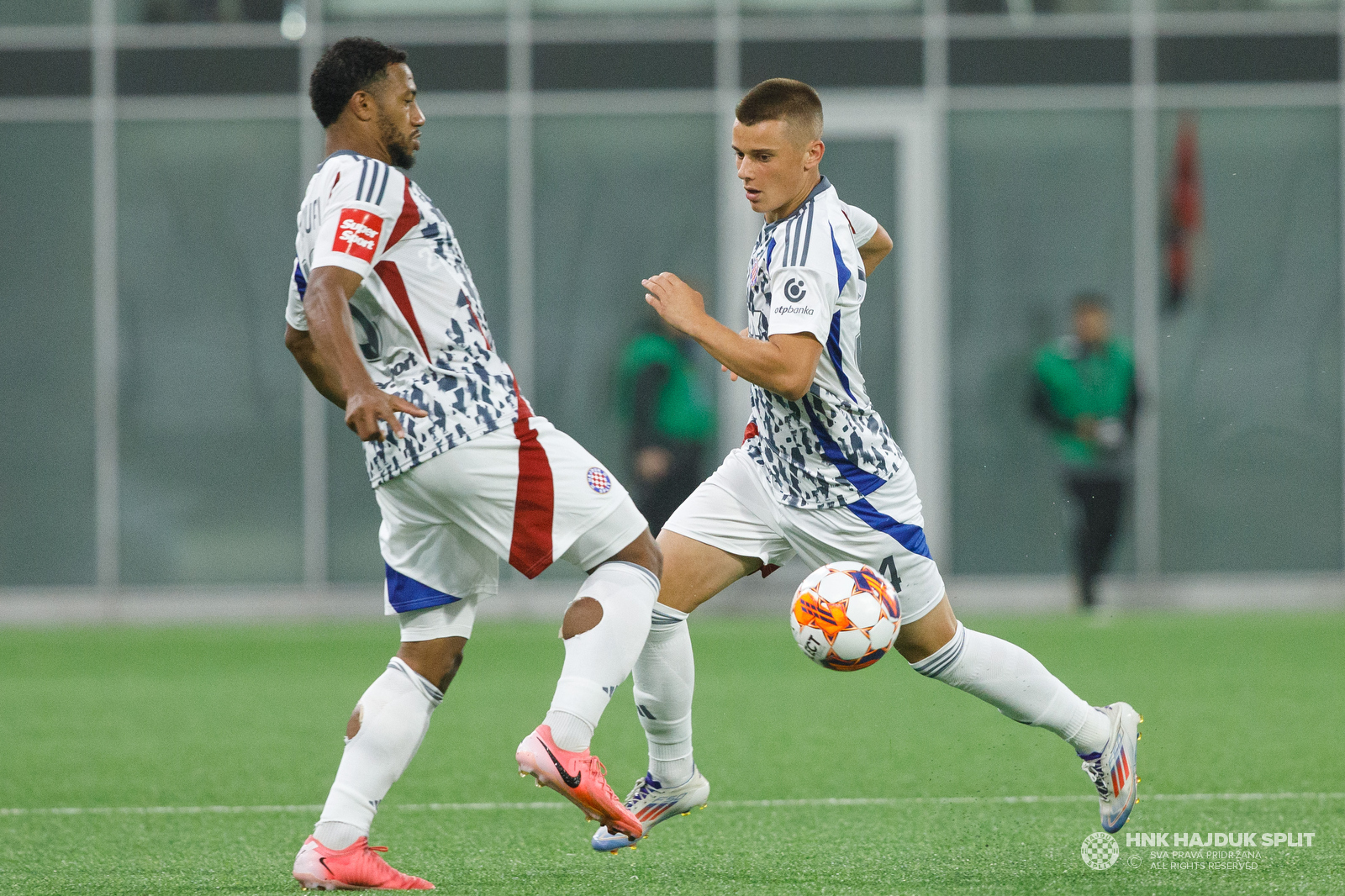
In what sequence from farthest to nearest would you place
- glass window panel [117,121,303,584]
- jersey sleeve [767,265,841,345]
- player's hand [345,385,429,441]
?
1. glass window panel [117,121,303,584]
2. jersey sleeve [767,265,841,345]
3. player's hand [345,385,429,441]

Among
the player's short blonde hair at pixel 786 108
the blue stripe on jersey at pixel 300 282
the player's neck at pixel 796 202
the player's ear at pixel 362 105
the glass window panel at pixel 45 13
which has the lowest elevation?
the blue stripe on jersey at pixel 300 282

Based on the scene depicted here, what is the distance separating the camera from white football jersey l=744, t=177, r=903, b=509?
5.06 meters

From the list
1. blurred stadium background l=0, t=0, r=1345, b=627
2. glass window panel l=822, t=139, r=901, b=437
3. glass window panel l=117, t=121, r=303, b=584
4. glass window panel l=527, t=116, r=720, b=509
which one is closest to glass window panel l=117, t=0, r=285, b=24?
blurred stadium background l=0, t=0, r=1345, b=627

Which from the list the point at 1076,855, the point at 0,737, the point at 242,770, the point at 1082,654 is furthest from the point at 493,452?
the point at 1082,654

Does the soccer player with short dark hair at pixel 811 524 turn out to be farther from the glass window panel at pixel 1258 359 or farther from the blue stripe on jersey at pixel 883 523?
the glass window panel at pixel 1258 359

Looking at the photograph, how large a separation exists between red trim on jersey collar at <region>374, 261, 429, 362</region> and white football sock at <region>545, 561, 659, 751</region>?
0.77m

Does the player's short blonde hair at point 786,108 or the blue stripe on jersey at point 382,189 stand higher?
the player's short blonde hair at point 786,108

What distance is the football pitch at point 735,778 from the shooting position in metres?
5.03

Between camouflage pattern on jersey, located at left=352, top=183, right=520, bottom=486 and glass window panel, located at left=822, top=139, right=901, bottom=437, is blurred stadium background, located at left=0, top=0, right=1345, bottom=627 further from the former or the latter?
camouflage pattern on jersey, located at left=352, top=183, right=520, bottom=486

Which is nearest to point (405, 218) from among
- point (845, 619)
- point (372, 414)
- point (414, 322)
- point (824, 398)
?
point (414, 322)

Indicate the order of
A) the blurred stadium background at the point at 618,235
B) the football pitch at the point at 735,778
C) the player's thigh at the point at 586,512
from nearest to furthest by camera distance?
the player's thigh at the point at 586,512 < the football pitch at the point at 735,778 < the blurred stadium background at the point at 618,235

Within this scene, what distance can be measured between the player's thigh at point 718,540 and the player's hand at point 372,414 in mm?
1258

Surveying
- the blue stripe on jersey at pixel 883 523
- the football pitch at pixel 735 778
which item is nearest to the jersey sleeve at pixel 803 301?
the blue stripe on jersey at pixel 883 523

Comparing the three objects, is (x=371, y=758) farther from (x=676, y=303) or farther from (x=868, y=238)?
(x=868, y=238)
